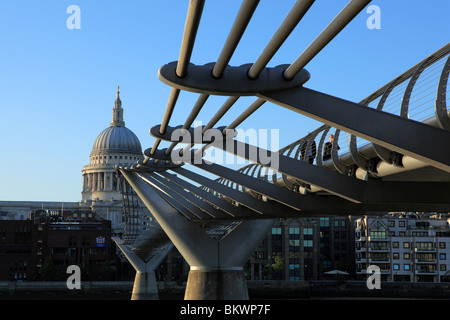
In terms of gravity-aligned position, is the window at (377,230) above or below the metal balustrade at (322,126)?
below

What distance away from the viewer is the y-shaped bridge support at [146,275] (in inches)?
2803

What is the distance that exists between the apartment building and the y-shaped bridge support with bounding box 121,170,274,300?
202 feet

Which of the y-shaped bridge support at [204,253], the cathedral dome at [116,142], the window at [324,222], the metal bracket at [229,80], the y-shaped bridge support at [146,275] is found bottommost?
the y-shaped bridge support at [146,275]

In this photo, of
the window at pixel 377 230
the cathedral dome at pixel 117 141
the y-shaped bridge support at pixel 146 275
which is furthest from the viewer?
the cathedral dome at pixel 117 141

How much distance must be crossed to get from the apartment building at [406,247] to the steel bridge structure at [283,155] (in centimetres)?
6219

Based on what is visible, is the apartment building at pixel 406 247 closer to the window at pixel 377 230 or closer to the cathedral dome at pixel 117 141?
the window at pixel 377 230

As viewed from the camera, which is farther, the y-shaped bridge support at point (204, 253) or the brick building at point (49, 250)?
the brick building at point (49, 250)

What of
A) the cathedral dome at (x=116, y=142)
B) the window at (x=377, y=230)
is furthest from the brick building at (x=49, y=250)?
the cathedral dome at (x=116, y=142)

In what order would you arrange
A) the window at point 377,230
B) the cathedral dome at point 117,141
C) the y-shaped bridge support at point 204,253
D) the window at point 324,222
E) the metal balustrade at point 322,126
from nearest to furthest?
the metal balustrade at point 322,126 < the y-shaped bridge support at point 204,253 < the window at point 377,230 < the window at point 324,222 < the cathedral dome at point 117,141

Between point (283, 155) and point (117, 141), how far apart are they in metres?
156

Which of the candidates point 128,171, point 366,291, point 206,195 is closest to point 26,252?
point 366,291

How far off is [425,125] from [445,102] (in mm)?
462
